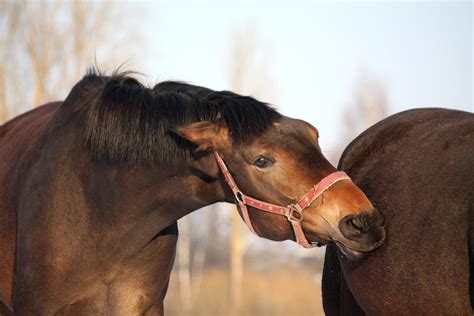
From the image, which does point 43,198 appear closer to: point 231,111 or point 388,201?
point 231,111

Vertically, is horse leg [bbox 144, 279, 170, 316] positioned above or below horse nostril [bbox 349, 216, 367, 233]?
below

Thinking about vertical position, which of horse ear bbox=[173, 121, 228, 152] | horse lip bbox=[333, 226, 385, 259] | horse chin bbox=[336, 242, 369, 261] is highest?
horse ear bbox=[173, 121, 228, 152]

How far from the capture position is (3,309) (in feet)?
19.8

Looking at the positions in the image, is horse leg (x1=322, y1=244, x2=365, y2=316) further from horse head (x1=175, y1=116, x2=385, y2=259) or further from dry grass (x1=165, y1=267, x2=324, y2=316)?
dry grass (x1=165, y1=267, x2=324, y2=316)

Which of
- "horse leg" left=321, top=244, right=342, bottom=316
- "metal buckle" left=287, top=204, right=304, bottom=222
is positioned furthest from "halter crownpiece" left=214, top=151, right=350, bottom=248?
"horse leg" left=321, top=244, right=342, bottom=316

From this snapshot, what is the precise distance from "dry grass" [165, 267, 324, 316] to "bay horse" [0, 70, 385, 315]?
17634mm

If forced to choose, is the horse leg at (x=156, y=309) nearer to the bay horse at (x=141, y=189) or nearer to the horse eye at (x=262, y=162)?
the bay horse at (x=141, y=189)

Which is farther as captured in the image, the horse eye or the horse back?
the horse back

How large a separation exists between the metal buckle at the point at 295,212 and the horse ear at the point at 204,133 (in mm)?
558

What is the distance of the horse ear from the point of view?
14.0ft

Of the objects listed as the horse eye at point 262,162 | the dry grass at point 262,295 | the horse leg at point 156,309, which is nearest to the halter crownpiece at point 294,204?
the horse eye at point 262,162

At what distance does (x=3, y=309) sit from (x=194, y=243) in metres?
36.1

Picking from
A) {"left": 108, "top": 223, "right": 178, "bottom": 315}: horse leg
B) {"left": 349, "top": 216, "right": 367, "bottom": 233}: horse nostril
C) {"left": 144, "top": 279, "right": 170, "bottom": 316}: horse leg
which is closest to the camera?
{"left": 349, "top": 216, "right": 367, "bottom": 233}: horse nostril

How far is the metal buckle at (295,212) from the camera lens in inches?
161
